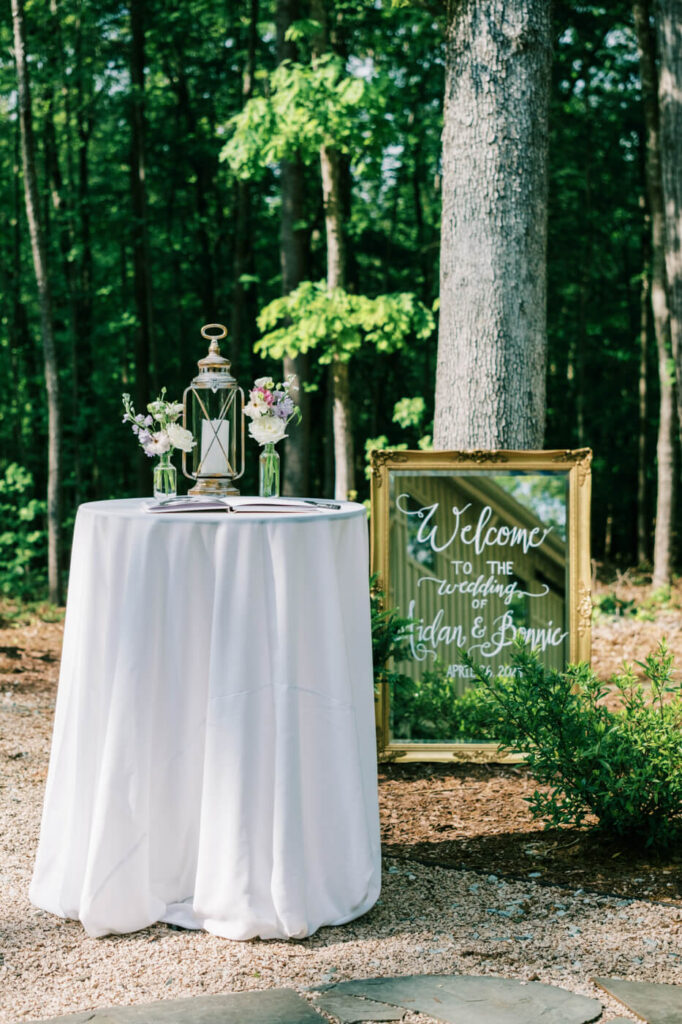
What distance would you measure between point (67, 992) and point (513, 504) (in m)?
3.15

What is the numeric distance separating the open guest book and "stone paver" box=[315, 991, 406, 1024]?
143 cm

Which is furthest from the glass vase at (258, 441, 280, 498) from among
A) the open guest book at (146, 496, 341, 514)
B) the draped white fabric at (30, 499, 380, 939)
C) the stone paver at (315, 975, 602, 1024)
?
the stone paver at (315, 975, 602, 1024)

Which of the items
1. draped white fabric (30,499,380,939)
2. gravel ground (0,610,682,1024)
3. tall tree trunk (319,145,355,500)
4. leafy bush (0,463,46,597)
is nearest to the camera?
gravel ground (0,610,682,1024)

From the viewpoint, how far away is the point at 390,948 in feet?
9.85

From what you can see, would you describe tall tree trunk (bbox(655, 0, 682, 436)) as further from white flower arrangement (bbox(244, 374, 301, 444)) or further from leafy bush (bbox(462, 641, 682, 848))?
white flower arrangement (bbox(244, 374, 301, 444))

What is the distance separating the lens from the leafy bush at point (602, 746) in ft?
12.0

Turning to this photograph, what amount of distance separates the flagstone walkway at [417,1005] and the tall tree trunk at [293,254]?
8457 mm

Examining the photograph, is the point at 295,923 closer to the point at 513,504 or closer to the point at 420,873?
the point at 420,873

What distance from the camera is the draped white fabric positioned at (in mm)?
2986

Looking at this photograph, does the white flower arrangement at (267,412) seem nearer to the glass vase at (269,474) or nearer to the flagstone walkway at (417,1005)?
the glass vase at (269,474)

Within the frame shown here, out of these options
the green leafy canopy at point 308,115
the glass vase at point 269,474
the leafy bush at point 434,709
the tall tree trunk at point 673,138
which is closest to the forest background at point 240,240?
the green leafy canopy at point 308,115

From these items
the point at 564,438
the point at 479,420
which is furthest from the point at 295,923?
the point at 564,438

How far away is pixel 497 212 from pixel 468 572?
197cm

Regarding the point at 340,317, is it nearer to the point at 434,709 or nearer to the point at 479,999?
the point at 434,709
